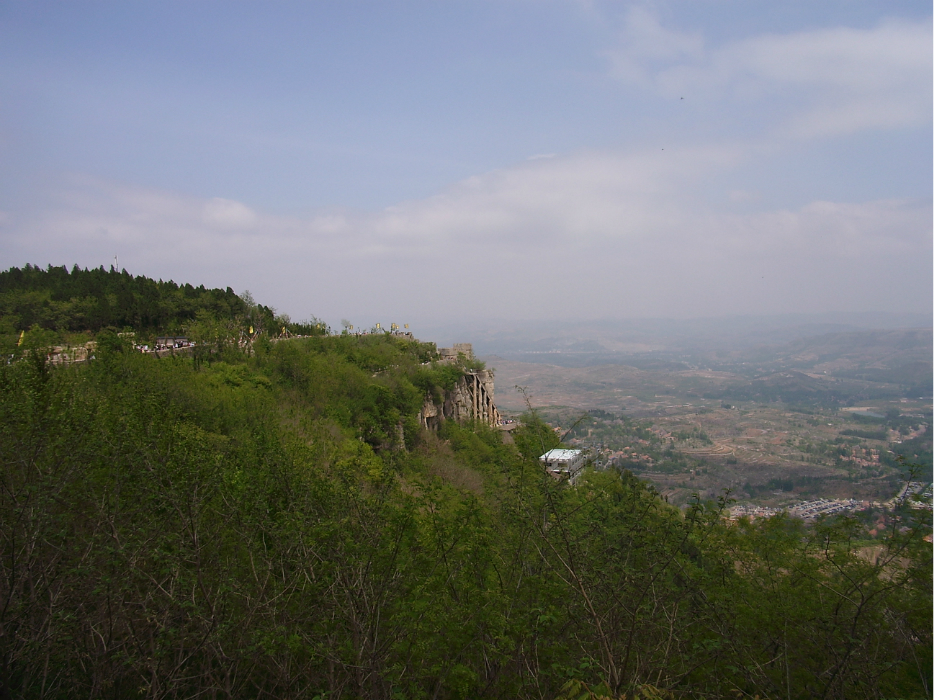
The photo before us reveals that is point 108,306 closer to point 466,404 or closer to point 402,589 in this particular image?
point 466,404

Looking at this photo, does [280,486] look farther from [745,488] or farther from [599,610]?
[745,488]

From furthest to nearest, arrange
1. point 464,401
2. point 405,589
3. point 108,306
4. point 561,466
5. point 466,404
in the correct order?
point 466,404 < point 464,401 < point 108,306 < point 561,466 < point 405,589

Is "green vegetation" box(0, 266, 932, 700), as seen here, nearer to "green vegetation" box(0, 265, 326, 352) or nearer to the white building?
the white building

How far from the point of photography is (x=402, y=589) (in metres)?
6.82

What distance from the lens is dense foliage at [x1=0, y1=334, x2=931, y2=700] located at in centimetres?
575

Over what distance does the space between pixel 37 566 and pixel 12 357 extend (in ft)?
35.7

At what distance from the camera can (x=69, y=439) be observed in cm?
774

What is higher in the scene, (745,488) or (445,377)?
(445,377)

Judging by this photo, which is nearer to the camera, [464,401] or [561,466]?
[561,466]

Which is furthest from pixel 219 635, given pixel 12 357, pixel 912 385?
pixel 912 385

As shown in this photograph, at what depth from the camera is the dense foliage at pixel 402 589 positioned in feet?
18.9

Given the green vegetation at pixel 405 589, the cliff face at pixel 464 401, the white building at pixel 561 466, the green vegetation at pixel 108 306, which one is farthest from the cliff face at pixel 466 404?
the green vegetation at pixel 405 589

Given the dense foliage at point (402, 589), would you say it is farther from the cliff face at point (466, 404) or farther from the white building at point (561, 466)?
the cliff face at point (466, 404)

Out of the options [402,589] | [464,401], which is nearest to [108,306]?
[464,401]
